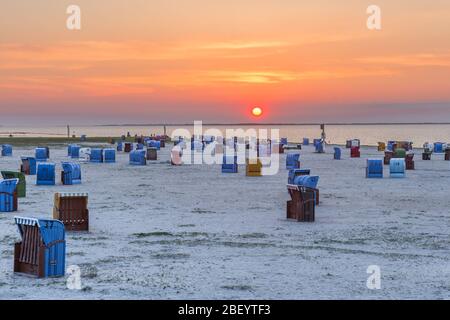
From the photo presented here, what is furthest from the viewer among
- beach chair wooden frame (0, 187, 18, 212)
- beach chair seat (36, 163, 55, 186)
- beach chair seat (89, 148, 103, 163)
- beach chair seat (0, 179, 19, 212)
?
beach chair seat (89, 148, 103, 163)

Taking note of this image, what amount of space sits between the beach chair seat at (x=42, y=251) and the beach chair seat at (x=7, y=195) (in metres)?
10.0

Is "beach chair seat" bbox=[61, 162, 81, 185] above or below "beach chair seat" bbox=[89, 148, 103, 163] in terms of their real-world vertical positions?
below

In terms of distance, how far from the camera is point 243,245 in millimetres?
18203

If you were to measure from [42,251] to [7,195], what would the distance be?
1084 centimetres

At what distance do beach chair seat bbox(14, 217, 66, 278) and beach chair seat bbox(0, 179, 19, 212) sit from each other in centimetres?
1004

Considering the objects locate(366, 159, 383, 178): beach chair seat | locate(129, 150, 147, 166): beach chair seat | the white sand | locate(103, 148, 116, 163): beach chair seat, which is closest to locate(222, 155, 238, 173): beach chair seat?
locate(366, 159, 383, 178): beach chair seat

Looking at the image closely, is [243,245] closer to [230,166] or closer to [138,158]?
[230,166]

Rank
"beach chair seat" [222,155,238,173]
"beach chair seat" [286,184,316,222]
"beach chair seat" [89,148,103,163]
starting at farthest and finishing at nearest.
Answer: "beach chair seat" [89,148,103,163] < "beach chair seat" [222,155,238,173] < "beach chair seat" [286,184,316,222]

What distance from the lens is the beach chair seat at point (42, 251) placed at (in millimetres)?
14242

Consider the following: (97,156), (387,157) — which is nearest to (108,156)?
(97,156)

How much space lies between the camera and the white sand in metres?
13.4

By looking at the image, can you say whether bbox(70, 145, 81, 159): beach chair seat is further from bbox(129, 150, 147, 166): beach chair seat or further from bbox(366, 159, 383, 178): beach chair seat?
bbox(366, 159, 383, 178): beach chair seat
